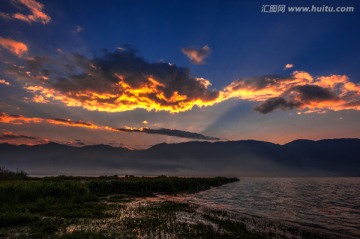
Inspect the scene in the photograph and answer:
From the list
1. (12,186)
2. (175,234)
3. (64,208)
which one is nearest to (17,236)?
(175,234)

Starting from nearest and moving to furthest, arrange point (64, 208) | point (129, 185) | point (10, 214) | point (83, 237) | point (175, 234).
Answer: point (83, 237), point (175, 234), point (10, 214), point (64, 208), point (129, 185)

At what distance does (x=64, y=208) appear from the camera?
87.6 feet

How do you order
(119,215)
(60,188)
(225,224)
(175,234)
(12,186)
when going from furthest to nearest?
(60,188) < (12,186) < (119,215) < (225,224) < (175,234)

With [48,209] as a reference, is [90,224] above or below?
above

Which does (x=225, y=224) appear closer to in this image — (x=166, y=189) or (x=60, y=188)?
(x=60, y=188)

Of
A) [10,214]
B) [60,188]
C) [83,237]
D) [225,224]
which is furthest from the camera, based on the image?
[60,188]

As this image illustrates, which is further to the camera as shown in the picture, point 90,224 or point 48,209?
point 48,209

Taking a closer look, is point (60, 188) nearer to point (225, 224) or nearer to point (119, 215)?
point (119, 215)

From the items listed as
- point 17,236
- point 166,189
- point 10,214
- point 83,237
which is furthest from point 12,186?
point 166,189

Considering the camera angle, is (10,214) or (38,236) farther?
(10,214)

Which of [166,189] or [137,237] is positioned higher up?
[137,237]

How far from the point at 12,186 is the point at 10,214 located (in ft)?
37.1

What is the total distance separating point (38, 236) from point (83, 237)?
118 inches

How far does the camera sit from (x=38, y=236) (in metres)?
15.8
